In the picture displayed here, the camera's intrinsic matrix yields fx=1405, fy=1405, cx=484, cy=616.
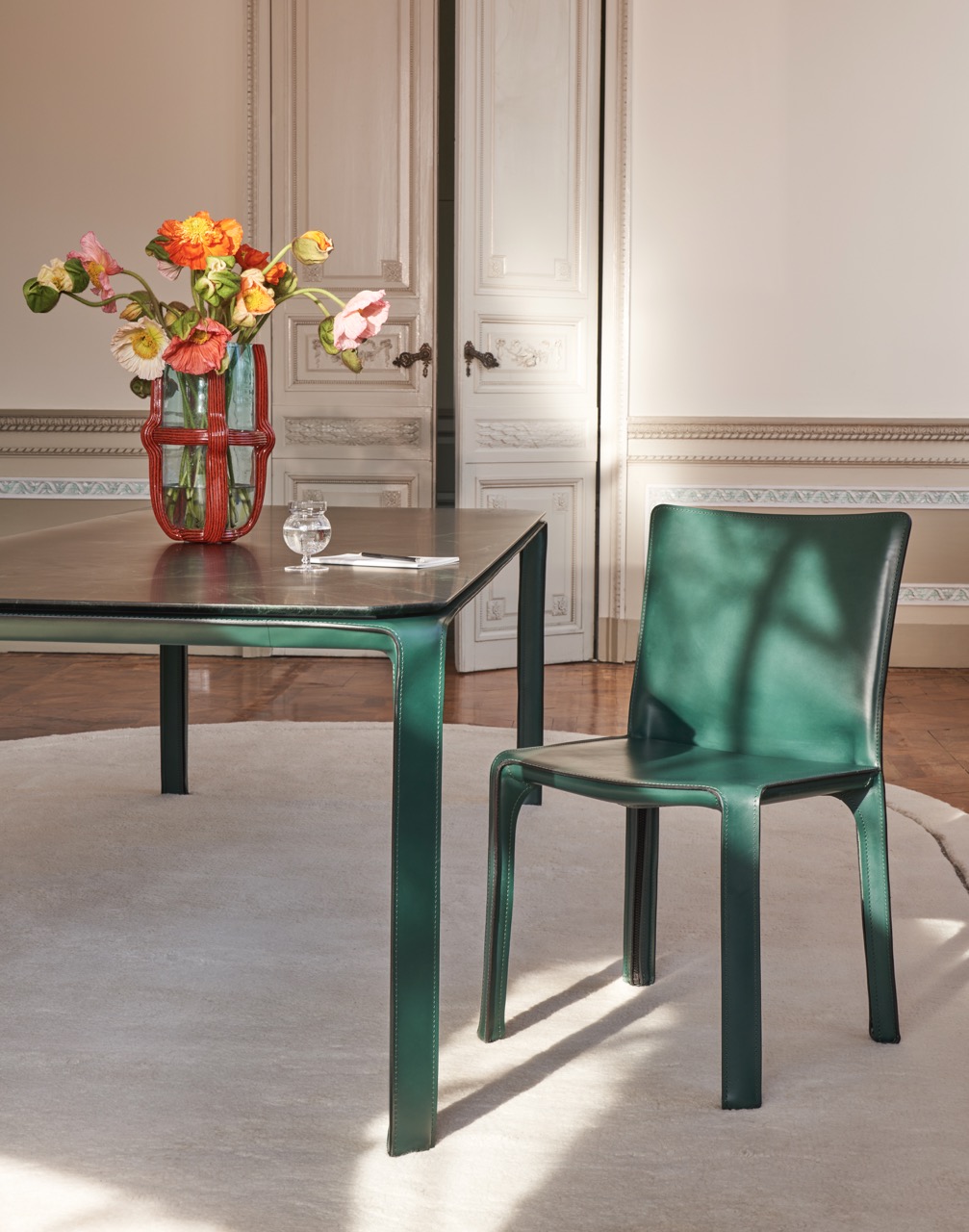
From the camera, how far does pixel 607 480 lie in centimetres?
557

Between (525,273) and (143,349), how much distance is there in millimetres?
3094

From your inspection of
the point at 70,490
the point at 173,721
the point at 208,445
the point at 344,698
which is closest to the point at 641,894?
the point at 208,445

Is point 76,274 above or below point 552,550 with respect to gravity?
above

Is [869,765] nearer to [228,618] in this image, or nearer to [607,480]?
A: [228,618]

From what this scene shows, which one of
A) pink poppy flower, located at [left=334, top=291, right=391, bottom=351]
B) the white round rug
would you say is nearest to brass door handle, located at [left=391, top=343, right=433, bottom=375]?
the white round rug

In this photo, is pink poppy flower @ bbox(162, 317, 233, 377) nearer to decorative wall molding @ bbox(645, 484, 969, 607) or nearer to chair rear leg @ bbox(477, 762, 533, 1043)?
chair rear leg @ bbox(477, 762, 533, 1043)

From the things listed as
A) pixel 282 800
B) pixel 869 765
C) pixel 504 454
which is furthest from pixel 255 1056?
pixel 504 454

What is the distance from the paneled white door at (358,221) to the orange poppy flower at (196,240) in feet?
9.98

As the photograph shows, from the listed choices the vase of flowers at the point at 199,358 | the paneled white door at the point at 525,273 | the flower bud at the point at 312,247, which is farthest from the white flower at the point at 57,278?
the paneled white door at the point at 525,273

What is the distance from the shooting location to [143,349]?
2.41 meters

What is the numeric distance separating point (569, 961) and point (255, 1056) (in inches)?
24.9

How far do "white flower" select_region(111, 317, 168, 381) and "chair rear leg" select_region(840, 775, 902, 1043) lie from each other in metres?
1.34

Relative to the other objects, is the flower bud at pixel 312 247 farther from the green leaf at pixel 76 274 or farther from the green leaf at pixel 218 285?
the green leaf at pixel 76 274

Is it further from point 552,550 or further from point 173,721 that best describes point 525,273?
point 173,721
